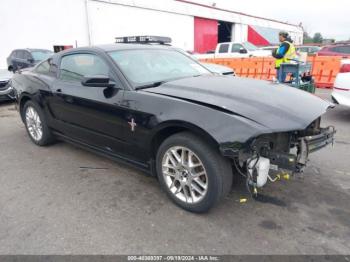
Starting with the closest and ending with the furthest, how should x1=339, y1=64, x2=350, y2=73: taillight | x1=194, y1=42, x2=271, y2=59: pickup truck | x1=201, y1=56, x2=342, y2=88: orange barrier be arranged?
x1=339, y1=64, x2=350, y2=73: taillight
x1=201, y1=56, x2=342, y2=88: orange barrier
x1=194, y1=42, x2=271, y2=59: pickup truck

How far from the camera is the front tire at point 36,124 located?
14.9 feet

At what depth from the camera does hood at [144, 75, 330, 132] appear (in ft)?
8.31

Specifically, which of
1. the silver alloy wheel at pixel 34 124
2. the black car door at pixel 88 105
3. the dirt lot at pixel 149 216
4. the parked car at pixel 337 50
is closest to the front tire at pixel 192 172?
the dirt lot at pixel 149 216

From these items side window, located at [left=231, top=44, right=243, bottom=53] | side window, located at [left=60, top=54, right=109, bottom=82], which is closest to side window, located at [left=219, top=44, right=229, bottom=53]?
side window, located at [left=231, top=44, right=243, bottom=53]

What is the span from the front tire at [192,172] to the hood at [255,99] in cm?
38

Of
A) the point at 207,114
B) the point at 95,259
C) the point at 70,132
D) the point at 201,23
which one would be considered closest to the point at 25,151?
the point at 70,132

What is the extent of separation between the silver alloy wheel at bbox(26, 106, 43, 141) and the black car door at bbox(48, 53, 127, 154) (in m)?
0.58

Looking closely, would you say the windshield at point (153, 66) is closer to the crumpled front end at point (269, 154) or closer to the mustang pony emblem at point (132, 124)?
the mustang pony emblem at point (132, 124)

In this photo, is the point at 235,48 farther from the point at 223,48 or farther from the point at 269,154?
the point at 269,154

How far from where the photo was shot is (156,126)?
112 inches

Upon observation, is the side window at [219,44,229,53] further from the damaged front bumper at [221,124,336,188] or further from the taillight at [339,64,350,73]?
the damaged front bumper at [221,124,336,188]

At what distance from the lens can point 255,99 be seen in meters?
2.78

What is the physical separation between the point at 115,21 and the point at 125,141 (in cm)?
1902

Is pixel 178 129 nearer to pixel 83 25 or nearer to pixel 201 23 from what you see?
pixel 83 25
